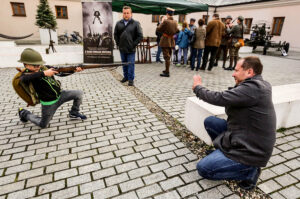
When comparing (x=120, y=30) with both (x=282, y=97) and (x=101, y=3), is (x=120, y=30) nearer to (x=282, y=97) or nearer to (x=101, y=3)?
(x=101, y=3)

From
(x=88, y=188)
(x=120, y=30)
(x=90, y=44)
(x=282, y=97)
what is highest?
(x=120, y=30)

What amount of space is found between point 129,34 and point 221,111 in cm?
402

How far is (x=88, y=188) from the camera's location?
2.22 m

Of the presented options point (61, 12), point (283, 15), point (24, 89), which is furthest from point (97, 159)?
point (61, 12)

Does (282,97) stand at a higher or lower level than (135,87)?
higher

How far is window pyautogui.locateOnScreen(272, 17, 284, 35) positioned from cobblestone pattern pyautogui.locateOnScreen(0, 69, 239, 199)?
820 inches

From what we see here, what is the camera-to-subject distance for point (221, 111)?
2.97 m

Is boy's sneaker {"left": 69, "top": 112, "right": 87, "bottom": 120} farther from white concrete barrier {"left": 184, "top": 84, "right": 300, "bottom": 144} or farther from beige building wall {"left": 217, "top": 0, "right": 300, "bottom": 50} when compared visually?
beige building wall {"left": 217, "top": 0, "right": 300, "bottom": 50}

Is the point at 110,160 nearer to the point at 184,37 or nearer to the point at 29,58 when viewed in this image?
the point at 29,58

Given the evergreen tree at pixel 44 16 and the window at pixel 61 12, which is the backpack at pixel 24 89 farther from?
the window at pixel 61 12

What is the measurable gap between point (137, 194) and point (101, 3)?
8.25 m

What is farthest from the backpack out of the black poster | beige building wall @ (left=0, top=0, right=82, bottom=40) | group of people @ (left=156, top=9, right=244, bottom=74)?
beige building wall @ (left=0, top=0, right=82, bottom=40)

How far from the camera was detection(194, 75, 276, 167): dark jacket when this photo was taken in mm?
1964

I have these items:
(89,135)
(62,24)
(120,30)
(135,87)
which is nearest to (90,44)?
(120,30)
